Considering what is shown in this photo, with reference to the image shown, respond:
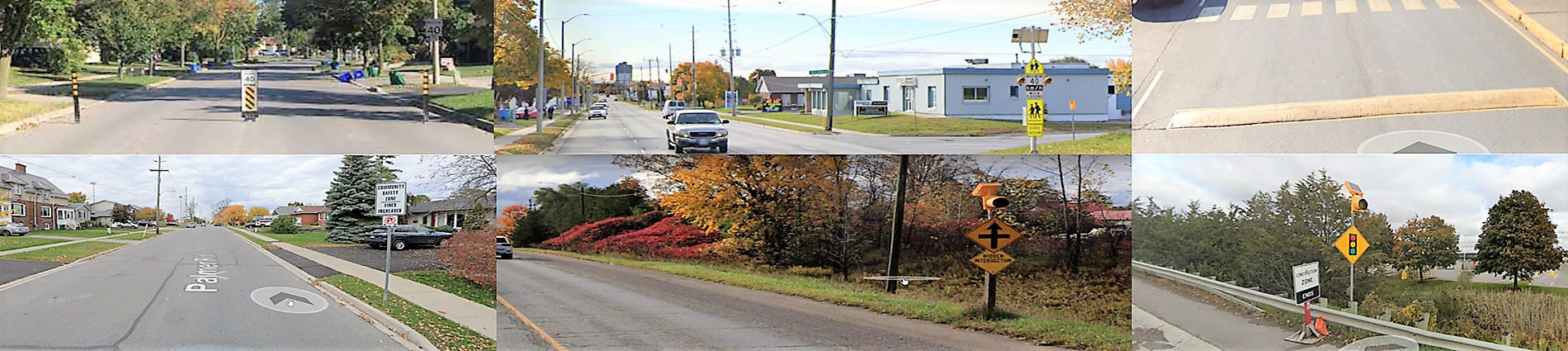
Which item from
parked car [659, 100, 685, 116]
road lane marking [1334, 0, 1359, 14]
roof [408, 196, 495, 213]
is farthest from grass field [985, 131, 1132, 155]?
roof [408, 196, 495, 213]

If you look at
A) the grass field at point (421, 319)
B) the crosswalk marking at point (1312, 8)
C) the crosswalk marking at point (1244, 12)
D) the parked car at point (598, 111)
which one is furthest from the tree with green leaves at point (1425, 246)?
the grass field at point (421, 319)

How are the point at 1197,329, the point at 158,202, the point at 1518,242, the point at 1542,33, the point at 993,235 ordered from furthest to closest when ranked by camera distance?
the point at 993,235, the point at 158,202, the point at 1197,329, the point at 1518,242, the point at 1542,33

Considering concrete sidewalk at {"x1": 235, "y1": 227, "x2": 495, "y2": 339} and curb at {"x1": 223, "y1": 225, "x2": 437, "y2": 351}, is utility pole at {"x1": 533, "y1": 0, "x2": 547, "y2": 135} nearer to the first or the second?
concrete sidewalk at {"x1": 235, "y1": 227, "x2": 495, "y2": 339}

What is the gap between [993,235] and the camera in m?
12.5

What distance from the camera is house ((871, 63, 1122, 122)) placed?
11898 mm

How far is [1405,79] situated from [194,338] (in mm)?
12943

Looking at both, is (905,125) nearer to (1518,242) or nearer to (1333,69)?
(1333,69)

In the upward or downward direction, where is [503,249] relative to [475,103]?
downward

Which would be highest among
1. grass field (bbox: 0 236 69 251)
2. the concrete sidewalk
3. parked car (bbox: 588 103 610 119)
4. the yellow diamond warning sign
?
parked car (bbox: 588 103 610 119)

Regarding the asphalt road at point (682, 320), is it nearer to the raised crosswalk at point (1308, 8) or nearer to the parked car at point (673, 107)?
the parked car at point (673, 107)

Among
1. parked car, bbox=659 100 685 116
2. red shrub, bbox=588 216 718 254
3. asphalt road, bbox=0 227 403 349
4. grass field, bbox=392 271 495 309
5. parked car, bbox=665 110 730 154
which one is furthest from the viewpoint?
red shrub, bbox=588 216 718 254

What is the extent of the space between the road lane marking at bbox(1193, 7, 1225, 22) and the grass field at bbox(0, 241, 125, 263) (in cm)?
1225

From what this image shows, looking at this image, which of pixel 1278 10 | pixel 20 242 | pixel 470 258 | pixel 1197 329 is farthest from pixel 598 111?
pixel 1278 10

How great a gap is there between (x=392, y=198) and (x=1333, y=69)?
402 inches
